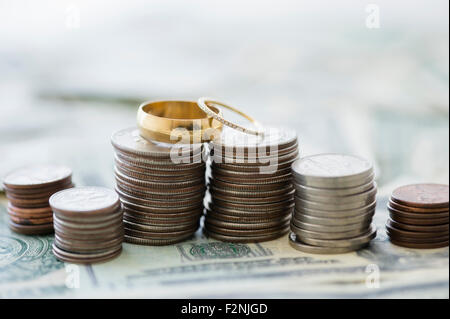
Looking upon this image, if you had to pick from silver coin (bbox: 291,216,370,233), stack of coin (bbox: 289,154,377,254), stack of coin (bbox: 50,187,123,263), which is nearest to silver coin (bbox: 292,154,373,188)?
stack of coin (bbox: 289,154,377,254)

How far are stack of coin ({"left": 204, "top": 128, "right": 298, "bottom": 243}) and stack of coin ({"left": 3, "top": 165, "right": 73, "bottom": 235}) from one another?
437 millimetres

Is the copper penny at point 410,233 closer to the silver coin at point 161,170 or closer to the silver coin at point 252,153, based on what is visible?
the silver coin at point 252,153

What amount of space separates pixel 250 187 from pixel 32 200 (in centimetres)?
60

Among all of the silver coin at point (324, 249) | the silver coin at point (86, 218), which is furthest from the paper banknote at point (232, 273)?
the silver coin at point (86, 218)

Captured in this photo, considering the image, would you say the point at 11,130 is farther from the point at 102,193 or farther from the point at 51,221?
the point at 102,193

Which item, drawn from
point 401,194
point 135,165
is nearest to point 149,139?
point 135,165

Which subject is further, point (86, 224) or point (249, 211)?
point (249, 211)

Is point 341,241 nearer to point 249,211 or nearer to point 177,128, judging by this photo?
point 249,211

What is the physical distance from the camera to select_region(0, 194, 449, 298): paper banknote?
1648mm

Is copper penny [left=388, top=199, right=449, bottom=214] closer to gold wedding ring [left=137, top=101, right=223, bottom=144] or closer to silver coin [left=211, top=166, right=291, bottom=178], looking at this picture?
silver coin [left=211, top=166, right=291, bottom=178]

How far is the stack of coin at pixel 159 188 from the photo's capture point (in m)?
1.83

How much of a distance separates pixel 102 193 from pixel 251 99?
1.05 metres

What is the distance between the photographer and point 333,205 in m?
1.74

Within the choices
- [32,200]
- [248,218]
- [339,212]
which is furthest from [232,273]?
[32,200]
